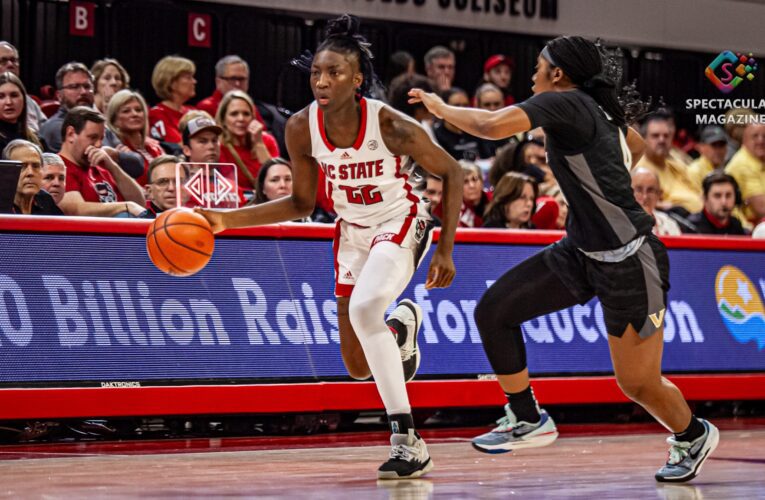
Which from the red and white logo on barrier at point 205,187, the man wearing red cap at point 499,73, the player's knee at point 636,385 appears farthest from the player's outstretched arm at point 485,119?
the man wearing red cap at point 499,73

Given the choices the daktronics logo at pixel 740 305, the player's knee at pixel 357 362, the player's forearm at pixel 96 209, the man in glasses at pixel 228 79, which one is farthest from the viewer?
the man in glasses at pixel 228 79

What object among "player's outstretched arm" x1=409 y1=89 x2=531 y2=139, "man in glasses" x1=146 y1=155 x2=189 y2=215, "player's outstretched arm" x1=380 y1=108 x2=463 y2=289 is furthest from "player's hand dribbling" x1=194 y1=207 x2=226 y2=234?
"man in glasses" x1=146 y1=155 x2=189 y2=215

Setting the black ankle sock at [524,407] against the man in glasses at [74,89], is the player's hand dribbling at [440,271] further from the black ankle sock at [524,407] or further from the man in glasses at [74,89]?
the man in glasses at [74,89]

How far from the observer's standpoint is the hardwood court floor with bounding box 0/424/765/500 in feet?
17.0

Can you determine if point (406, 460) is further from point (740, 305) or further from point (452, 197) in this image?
point (740, 305)

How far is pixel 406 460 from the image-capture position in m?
5.70

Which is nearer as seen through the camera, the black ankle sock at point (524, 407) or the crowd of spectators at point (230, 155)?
the black ankle sock at point (524, 407)

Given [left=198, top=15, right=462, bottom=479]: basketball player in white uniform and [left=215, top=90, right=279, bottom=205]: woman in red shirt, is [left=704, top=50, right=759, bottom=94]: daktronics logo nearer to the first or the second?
[left=215, top=90, right=279, bottom=205]: woman in red shirt

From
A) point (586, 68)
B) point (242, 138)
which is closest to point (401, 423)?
point (586, 68)

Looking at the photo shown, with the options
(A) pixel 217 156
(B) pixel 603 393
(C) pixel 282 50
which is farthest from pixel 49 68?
(B) pixel 603 393

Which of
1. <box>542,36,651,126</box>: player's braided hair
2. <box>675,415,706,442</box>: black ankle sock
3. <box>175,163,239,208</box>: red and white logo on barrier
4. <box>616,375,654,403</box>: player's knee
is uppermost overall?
<box>542,36,651,126</box>: player's braided hair

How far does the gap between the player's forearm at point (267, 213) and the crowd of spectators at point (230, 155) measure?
5.73 feet

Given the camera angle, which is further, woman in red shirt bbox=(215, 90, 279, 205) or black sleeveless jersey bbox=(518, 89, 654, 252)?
woman in red shirt bbox=(215, 90, 279, 205)

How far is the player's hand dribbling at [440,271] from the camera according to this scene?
5.88 m
